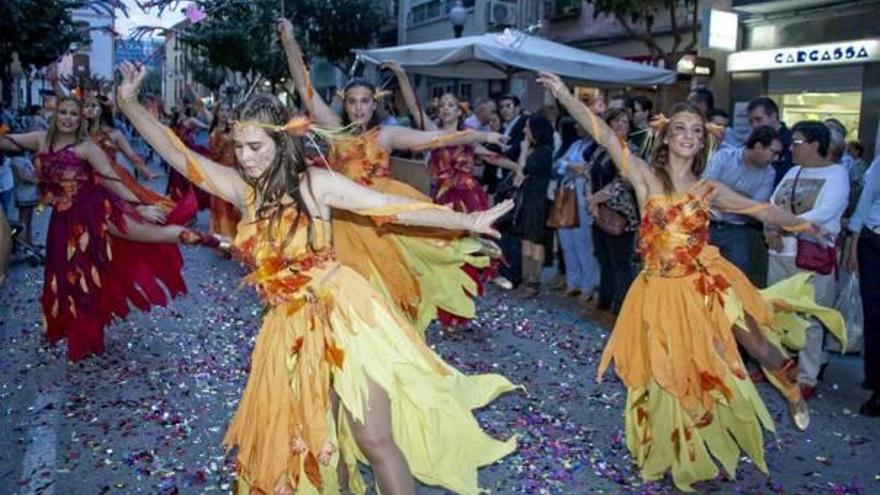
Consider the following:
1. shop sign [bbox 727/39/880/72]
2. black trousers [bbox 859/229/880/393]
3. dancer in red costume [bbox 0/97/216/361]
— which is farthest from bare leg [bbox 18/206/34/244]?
shop sign [bbox 727/39/880/72]

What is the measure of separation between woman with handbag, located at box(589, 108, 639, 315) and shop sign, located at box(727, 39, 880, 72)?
640 cm

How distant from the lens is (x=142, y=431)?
4.76 m

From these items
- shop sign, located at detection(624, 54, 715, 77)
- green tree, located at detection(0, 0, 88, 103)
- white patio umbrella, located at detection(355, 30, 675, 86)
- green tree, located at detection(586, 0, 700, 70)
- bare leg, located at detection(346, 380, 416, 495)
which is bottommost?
bare leg, located at detection(346, 380, 416, 495)

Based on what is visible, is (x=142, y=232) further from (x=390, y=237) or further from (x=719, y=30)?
(x=719, y=30)

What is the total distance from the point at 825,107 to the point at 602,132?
10423mm

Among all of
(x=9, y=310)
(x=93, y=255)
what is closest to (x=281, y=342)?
(x=93, y=255)

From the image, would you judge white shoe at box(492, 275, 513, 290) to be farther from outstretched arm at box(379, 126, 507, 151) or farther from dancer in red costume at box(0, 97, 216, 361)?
dancer in red costume at box(0, 97, 216, 361)

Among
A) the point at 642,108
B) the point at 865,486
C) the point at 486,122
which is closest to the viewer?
the point at 865,486

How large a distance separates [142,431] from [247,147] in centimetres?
229

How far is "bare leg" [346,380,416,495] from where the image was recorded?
2.94 meters

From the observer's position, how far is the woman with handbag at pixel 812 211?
17.6 ft

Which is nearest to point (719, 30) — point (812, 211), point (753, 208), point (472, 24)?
point (812, 211)

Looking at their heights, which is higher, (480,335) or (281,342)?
(281,342)

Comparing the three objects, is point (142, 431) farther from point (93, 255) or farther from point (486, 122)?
point (486, 122)
